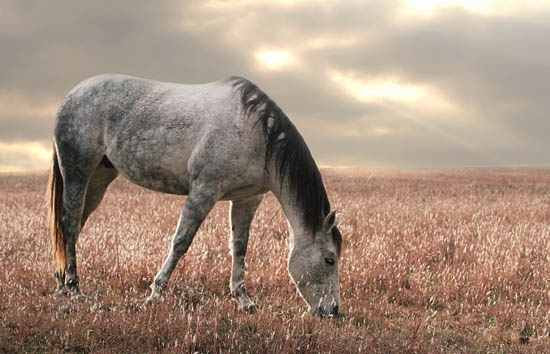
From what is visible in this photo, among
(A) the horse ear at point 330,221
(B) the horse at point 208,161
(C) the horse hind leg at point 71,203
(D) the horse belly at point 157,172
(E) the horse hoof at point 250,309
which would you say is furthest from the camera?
(C) the horse hind leg at point 71,203

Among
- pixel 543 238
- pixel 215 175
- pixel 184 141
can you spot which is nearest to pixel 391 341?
pixel 215 175

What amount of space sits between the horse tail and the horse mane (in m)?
3.17

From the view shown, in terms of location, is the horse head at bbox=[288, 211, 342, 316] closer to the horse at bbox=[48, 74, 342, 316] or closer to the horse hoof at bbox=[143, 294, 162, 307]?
the horse at bbox=[48, 74, 342, 316]

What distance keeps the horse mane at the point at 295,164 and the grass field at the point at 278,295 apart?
1.16 metres

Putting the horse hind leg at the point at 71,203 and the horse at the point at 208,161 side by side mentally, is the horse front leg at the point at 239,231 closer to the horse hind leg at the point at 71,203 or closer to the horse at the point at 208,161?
the horse at the point at 208,161

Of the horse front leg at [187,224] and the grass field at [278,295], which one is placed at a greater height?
the horse front leg at [187,224]

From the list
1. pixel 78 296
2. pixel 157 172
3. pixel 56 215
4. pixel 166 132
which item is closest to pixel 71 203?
pixel 56 215

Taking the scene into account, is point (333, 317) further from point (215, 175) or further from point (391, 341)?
point (215, 175)

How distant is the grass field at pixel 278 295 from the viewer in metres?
4.66

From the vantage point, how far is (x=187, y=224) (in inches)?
215

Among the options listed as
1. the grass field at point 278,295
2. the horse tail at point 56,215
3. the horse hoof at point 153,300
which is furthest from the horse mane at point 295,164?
the horse tail at point 56,215

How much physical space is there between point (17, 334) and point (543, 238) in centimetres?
964

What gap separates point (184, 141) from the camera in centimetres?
562

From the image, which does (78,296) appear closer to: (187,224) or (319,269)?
(187,224)
